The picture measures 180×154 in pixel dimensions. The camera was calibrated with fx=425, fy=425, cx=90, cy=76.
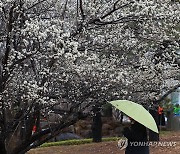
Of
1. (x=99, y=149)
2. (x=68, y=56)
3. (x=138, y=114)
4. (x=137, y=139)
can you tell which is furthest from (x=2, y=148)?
(x=99, y=149)

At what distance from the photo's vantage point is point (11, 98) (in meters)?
7.37

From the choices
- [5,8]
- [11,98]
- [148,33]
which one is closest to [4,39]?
[5,8]

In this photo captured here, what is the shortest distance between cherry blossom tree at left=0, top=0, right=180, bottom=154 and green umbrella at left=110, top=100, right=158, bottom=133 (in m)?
1.16

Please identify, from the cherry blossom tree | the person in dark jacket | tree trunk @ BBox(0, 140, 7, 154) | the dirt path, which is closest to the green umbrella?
the person in dark jacket

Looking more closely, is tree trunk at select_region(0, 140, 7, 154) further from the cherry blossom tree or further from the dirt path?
the dirt path

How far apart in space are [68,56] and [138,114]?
1.48m

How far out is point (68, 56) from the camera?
6676mm

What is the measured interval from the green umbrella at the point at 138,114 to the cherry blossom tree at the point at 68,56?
1.16 m

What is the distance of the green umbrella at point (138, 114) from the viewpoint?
19.3ft

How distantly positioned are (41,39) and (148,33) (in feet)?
8.62

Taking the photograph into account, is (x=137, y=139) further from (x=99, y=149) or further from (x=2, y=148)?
(x=99, y=149)

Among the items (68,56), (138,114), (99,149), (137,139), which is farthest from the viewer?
(99,149)

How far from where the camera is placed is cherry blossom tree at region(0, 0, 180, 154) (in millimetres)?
6848

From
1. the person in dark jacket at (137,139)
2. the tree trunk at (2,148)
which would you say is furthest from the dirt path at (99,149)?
the tree trunk at (2,148)
